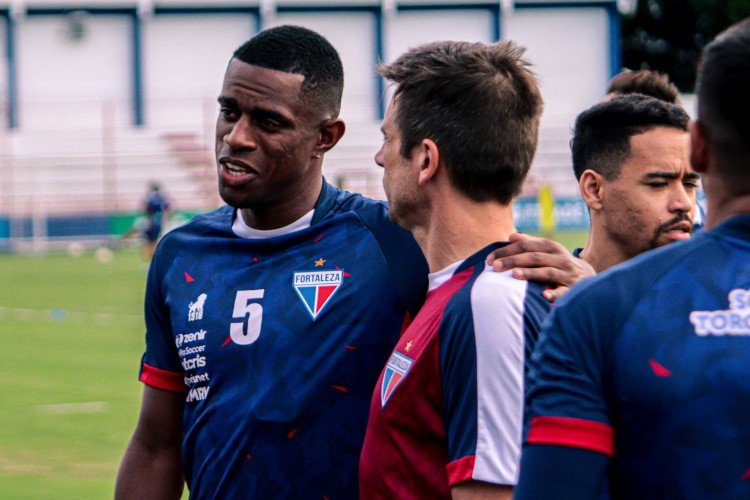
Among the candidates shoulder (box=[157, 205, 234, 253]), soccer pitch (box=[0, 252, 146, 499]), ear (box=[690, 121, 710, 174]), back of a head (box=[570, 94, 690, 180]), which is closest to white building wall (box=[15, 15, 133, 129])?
soccer pitch (box=[0, 252, 146, 499])

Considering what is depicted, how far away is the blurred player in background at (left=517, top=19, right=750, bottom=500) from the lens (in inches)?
75.4

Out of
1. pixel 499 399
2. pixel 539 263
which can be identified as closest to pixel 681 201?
pixel 539 263

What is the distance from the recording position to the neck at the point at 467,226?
9.21ft

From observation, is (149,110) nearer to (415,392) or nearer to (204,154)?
(204,154)

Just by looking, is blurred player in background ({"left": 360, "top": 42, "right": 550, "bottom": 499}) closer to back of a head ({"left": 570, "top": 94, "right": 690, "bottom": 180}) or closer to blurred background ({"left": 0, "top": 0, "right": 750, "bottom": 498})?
back of a head ({"left": 570, "top": 94, "right": 690, "bottom": 180})

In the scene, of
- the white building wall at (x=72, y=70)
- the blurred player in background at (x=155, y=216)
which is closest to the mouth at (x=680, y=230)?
the blurred player in background at (x=155, y=216)

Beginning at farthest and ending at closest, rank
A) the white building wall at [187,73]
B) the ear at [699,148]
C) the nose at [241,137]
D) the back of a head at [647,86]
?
the white building wall at [187,73], the back of a head at [647,86], the nose at [241,137], the ear at [699,148]

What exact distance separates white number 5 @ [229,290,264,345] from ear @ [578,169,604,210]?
59.8 inches

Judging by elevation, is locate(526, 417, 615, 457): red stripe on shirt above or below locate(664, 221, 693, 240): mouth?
below

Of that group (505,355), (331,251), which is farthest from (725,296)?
(331,251)

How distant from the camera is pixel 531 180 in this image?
38.0 meters

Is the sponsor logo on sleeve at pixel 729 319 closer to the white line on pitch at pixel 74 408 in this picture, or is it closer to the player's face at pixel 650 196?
the player's face at pixel 650 196

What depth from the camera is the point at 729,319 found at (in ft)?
6.33

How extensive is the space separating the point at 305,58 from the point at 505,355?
1.48 meters
